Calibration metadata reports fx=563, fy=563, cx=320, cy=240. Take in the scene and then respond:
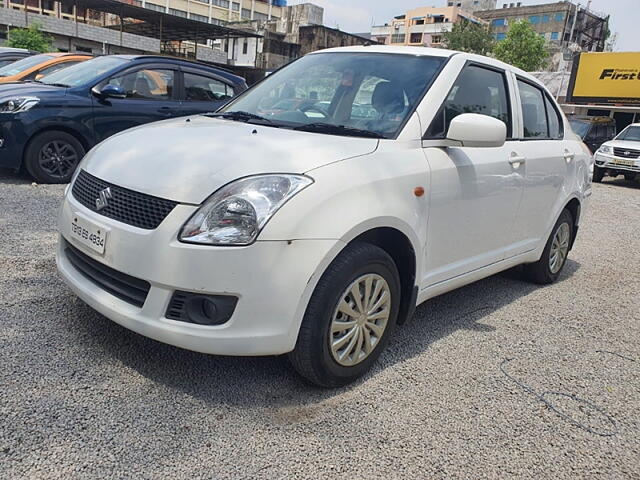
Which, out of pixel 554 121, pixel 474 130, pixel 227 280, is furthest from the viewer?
pixel 554 121

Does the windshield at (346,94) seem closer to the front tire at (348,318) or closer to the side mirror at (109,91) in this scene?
the front tire at (348,318)

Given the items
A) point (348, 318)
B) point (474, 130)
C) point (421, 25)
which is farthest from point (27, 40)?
point (421, 25)

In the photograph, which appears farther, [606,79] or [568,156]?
[606,79]

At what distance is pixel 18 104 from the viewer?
253 inches

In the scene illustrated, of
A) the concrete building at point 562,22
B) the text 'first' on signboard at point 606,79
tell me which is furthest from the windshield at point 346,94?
the concrete building at point 562,22

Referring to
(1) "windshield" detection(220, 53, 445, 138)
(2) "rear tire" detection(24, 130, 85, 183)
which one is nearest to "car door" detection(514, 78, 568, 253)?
(1) "windshield" detection(220, 53, 445, 138)

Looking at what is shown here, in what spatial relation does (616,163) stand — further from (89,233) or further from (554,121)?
(89,233)

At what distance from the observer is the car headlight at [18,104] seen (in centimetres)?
636

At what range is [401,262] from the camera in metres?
3.07

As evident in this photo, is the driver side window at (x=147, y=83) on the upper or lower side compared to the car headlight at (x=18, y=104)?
upper

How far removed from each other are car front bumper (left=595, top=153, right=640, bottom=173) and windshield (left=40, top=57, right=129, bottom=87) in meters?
11.9

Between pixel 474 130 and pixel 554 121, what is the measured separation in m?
2.06

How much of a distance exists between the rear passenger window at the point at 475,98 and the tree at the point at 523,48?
49.3 meters

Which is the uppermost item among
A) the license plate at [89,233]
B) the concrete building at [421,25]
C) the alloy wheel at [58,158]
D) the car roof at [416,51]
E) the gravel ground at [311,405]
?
the concrete building at [421,25]
